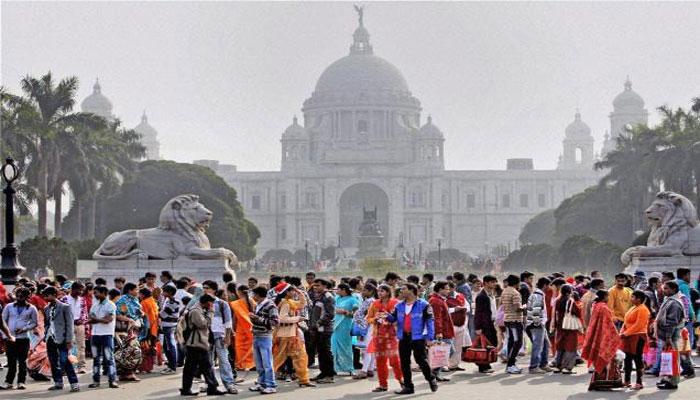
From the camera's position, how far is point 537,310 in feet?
73.4

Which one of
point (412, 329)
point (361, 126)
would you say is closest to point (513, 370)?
point (412, 329)

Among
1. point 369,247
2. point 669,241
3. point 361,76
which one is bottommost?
point 669,241

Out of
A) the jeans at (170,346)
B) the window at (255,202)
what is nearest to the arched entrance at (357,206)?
the window at (255,202)

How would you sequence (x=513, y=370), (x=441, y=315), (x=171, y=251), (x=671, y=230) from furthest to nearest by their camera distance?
(x=171, y=251) → (x=671, y=230) → (x=513, y=370) → (x=441, y=315)

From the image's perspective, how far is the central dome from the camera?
15675 centimetres

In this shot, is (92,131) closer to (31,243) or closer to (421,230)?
(31,243)

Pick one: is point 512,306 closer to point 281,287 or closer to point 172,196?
point 281,287

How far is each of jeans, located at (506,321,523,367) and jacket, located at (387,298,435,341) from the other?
9.93 feet

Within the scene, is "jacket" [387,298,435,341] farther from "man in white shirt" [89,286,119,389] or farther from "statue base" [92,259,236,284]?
"statue base" [92,259,236,284]

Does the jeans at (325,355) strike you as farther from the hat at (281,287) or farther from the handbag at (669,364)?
the handbag at (669,364)

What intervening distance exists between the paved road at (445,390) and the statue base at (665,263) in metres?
10.2

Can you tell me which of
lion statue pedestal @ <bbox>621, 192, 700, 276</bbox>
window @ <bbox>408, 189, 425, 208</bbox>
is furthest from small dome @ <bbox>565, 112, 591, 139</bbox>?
lion statue pedestal @ <bbox>621, 192, 700, 276</bbox>

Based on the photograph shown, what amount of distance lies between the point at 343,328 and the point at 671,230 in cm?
1319

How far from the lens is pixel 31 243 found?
4741 centimetres
